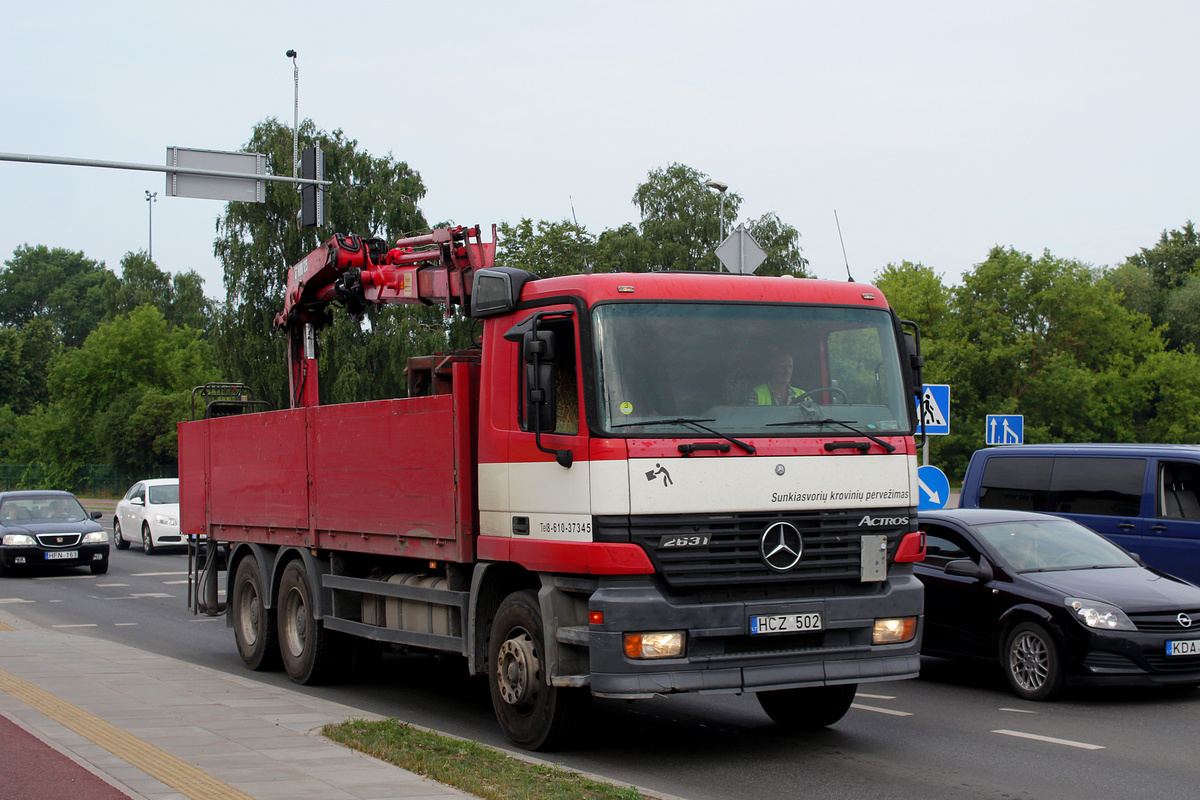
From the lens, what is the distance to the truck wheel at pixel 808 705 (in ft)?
28.5

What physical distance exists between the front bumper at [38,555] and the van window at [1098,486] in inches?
693

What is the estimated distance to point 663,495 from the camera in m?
7.17

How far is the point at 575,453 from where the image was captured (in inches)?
289

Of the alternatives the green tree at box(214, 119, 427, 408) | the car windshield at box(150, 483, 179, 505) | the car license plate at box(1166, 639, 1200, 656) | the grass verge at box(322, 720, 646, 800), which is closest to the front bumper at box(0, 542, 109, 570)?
the car windshield at box(150, 483, 179, 505)

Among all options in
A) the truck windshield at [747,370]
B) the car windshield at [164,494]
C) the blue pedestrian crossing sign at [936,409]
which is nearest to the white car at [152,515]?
the car windshield at [164,494]

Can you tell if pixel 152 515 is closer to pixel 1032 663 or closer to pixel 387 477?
pixel 387 477

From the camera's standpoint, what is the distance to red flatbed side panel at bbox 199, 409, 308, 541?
11.1 meters

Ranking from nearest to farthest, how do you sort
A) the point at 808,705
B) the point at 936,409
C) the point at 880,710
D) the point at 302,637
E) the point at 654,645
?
the point at 654,645, the point at 808,705, the point at 880,710, the point at 302,637, the point at 936,409

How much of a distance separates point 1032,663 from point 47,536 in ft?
62.8

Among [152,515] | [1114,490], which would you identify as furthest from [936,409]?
[152,515]

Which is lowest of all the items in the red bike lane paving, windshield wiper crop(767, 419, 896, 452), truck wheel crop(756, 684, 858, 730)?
truck wheel crop(756, 684, 858, 730)

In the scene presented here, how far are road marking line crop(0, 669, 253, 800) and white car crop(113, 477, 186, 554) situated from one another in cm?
1958

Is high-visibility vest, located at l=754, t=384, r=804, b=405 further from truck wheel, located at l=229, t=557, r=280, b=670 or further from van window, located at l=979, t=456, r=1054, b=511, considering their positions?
van window, located at l=979, t=456, r=1054, b=511

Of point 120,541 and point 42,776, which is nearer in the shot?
point 42,776
